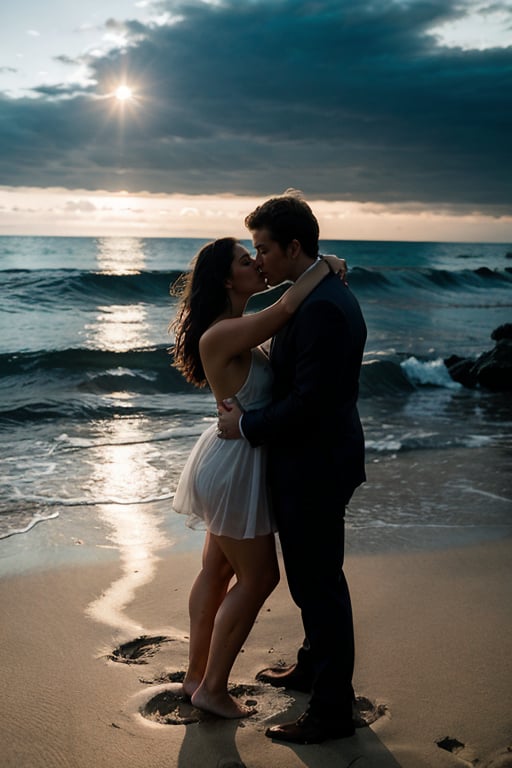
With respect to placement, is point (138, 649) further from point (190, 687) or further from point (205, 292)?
point (205, 292)

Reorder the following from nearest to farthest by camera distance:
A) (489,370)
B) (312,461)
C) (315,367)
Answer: (315,367)
(312,461)
(489,370)

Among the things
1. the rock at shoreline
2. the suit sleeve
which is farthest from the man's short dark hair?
the rock at shoreline

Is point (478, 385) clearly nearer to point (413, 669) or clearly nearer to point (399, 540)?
point (399, 540)

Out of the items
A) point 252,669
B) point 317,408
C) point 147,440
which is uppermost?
point 317,408

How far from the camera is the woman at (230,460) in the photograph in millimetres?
3371

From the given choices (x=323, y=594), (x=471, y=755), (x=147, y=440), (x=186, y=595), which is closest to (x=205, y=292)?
(x=323, y=594)

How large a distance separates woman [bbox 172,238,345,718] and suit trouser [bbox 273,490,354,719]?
6.5 inches

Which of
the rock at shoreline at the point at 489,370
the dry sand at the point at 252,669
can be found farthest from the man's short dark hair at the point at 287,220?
the rock at shoreline at the point at 489,370

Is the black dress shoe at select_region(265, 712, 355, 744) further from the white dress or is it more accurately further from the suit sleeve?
the suit sleeve

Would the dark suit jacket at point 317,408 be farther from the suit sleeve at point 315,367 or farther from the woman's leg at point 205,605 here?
the woman's leg at point 205,605

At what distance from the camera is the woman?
337cm

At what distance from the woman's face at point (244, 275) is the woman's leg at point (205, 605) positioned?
3.69ft

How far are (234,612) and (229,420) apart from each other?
0.83 metres

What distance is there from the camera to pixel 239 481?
340cm
